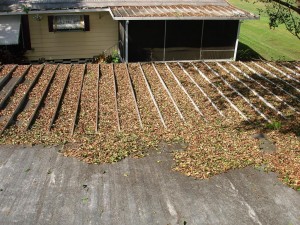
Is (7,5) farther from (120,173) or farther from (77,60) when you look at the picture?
(120,173)

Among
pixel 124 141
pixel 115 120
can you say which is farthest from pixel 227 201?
pixel 115 120

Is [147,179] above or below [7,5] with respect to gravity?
below

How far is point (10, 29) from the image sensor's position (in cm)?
1877

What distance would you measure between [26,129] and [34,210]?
3838 mm

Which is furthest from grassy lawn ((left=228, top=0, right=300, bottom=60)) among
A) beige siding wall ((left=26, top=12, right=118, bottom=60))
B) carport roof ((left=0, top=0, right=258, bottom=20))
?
beige siding wall ((left=26, top=12, right=118, bottom=60))

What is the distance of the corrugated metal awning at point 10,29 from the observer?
60.6ft

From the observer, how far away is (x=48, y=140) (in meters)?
9.97

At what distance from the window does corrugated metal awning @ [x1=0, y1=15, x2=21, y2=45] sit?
1933 mm

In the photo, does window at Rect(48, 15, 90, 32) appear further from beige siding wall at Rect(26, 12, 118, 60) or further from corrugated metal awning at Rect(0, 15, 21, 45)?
corrugated metal awning at Rect(0, 15, 21, 45)

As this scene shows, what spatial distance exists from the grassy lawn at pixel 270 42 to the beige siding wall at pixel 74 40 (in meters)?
10.8

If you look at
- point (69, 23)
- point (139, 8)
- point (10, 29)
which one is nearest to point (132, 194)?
point (139, 8)

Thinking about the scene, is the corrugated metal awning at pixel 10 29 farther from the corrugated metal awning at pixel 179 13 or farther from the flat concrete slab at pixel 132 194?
the flat concrete slab at pixel 132 194

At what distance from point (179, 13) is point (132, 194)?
13.5 metres

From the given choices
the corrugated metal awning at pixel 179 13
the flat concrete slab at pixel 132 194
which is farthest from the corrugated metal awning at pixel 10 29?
the flat concrete slab at pixel 132 194
